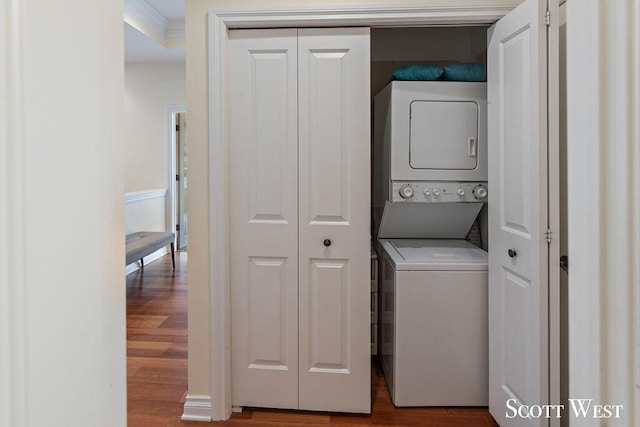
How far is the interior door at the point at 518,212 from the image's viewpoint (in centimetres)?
171

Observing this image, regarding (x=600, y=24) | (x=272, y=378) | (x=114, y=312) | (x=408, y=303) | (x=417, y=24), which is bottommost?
Answer: (x=272, y=378)

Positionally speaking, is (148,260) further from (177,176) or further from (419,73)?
(419,73)

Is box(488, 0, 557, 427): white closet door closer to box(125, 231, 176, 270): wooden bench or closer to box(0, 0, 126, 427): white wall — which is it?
Answer: box(0, 0, 126, 427): white wall

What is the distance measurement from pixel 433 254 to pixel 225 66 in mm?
1465

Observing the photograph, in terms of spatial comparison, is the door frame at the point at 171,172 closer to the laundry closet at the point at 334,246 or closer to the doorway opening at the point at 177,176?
the doorway opening at the point at 177,176

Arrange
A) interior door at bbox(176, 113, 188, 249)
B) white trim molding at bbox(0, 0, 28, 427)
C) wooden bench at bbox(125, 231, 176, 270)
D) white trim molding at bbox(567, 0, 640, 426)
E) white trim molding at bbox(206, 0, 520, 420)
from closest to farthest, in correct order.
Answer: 1. white trim molding at bbox(0, 0, 28, 427)
2. white trim molding at bbox(567, 0, 640, 426)
3. white trim molding at bbox(206, 0, 520, 420)
4. wooden bench at bbox(125, 231, 176, 270)
5. interior door at bbox(176, 113, 188, 249)

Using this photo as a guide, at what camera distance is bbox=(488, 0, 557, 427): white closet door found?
5.61 feet

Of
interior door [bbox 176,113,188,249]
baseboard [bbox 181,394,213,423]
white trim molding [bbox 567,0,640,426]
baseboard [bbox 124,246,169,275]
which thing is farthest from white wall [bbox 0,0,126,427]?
interior door [bbox 176,113,188,249]

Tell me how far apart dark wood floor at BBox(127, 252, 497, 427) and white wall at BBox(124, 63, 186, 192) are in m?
3.13

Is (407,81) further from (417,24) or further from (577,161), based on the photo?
(577,161)

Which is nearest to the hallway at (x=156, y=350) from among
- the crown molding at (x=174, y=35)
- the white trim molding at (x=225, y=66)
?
the white trim molding at (x=225, y=66)

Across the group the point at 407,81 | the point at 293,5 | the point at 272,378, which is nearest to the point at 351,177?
the point at 407,81

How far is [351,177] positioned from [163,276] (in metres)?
3.70

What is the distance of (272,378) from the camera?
2285 mm
